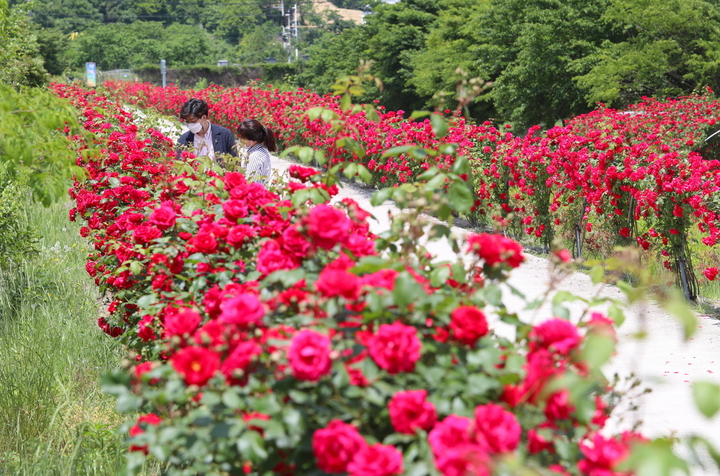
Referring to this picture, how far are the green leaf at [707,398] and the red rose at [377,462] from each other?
0.51m

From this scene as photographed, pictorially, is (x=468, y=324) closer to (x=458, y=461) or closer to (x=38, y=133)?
(x=458, y=461)

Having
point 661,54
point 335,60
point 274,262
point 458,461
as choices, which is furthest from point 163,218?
point 335,60

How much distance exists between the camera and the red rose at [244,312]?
1475 mm

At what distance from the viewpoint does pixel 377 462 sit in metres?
1.26

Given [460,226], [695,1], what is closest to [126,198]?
[460,226]

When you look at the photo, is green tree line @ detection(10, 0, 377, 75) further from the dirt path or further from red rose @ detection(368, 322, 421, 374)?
red rose @ detection(368, 322, 421, 374)

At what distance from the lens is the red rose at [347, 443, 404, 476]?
1.25 meters

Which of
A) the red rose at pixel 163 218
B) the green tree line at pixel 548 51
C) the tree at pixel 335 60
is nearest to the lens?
the red rose at pixel 163 218

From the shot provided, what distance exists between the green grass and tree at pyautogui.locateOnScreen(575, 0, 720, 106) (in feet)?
47.3

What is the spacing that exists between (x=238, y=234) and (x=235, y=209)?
0.47 ft

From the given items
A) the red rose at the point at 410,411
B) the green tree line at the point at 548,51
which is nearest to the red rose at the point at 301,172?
the red rose at the point at 410,411

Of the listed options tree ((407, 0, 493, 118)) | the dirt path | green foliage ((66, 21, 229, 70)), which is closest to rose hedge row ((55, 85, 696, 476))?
the dirt path

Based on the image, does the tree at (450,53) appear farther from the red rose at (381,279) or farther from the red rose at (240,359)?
the red rose at (240,359)

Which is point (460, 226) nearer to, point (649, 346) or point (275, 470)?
point (649, 346)
